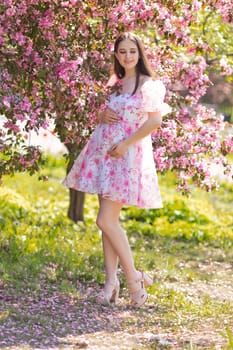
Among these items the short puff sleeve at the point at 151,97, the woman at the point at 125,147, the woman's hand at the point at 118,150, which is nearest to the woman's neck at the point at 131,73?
the woman at the point at 125,147

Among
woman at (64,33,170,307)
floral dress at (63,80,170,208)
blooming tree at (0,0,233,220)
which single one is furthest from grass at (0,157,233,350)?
blooming tree at (0,0,233,220)

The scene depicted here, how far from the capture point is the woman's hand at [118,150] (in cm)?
561

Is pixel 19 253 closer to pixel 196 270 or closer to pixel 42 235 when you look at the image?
pixel 42 235

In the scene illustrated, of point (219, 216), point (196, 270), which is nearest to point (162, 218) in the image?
point (219, 216)

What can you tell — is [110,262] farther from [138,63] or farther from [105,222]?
[138,63]

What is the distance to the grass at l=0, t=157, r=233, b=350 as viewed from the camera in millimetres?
5258

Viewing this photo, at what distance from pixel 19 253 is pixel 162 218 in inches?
120

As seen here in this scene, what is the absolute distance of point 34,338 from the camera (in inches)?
199

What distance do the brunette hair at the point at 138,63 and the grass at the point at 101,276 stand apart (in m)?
1.56

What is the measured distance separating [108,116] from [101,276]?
1570 millimetres

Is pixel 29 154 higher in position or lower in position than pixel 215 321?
higher

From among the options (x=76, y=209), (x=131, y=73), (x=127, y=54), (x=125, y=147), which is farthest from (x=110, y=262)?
(x=76, y=209)

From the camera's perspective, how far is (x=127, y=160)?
5.68 meters

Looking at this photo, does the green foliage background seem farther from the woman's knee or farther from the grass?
the woman's knee
